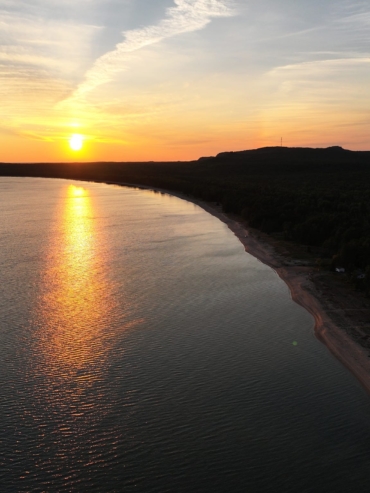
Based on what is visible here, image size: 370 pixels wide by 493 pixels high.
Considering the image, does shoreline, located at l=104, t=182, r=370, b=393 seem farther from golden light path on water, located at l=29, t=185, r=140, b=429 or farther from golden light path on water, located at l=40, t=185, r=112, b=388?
golden light path on water, located at l=40, t=185, r=112, b=388

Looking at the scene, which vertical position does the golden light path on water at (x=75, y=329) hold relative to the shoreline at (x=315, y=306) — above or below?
below

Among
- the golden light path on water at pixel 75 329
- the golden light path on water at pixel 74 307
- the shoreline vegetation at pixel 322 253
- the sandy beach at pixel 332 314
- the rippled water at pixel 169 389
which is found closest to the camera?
the rippled water at pixel 169 389

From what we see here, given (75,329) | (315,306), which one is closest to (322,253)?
(315,306)

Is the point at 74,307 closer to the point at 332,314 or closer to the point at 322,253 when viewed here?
the point at 332,314

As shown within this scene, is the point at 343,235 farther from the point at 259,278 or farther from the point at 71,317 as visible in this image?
the point at 71,317

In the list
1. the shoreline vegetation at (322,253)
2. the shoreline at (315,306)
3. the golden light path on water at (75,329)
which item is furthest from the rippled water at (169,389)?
the shoreline vegetation at (322,253)

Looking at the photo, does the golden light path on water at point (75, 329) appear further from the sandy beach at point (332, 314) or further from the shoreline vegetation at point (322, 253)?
the shoreline vegetation at point (322, 253)

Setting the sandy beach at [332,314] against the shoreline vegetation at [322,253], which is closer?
the sandy beach at [332,314]

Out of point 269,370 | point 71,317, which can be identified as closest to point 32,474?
point 269,370
